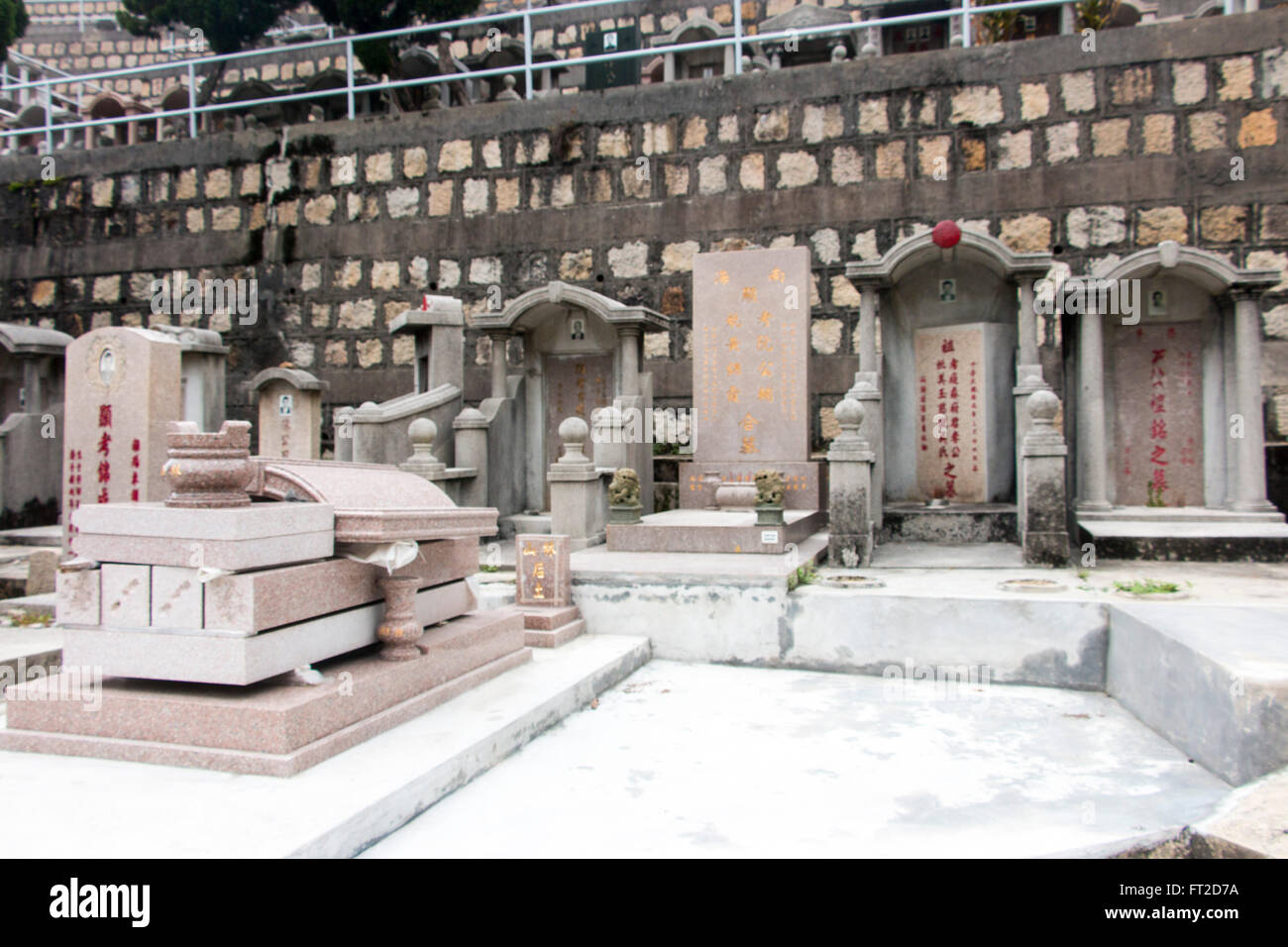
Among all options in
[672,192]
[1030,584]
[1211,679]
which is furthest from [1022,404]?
[672,192]

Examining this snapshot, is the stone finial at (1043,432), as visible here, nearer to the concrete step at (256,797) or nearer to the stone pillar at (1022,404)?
the stone pillar at (1022,404)

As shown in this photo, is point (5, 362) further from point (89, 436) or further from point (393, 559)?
point (393, 559)

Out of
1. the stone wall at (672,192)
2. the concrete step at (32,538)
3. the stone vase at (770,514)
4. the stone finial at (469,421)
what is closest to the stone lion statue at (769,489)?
the stone vase at (770,514)

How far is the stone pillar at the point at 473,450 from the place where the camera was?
7891 millimetres

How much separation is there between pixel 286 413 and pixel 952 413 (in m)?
6.99

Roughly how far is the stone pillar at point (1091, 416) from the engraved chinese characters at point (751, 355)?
2285mm

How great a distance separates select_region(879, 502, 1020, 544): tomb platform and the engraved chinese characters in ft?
3.43

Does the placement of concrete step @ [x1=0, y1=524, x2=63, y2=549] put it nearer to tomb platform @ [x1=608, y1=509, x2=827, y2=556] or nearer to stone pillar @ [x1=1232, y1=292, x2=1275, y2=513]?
tomb platform @ [x1=608, y1=509, x2=827, y2=556]

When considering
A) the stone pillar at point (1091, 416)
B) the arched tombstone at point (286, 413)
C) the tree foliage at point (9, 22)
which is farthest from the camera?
the tree foliage at point (9, 22)

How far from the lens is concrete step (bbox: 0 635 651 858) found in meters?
2.46

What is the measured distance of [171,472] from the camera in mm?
3234

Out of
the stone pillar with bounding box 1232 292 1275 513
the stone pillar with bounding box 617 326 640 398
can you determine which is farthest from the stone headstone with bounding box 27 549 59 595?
the stone pillar with bounding box 1232 292 1275 513

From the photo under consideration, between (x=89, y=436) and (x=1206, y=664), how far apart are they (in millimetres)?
7172

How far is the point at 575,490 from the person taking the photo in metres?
6.82
